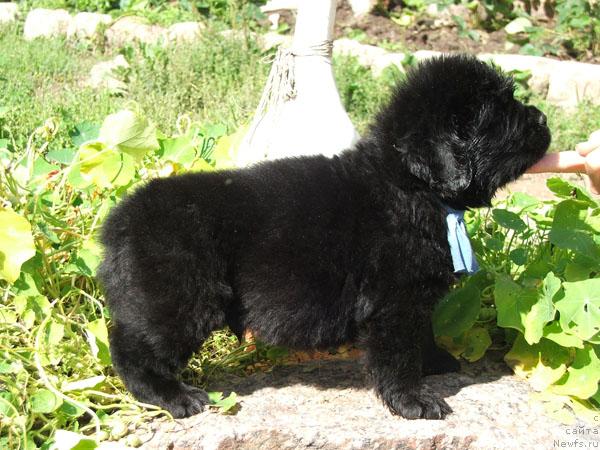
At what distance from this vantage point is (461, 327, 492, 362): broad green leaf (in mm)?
3842

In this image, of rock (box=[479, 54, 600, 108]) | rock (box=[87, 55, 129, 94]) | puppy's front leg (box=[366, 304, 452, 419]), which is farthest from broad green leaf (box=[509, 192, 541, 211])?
rock (box=[87, 55, 129, 94])

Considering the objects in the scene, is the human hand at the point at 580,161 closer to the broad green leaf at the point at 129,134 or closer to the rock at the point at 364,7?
the broad green leaf at the point at 129,134

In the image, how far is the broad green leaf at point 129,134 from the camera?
3.86 m

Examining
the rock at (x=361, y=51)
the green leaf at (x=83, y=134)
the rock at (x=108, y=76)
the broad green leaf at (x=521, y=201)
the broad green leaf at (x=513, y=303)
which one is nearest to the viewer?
the broad green leaf at (x=513, y=303)

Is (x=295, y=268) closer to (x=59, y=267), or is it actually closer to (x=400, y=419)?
(x=400, y=419)

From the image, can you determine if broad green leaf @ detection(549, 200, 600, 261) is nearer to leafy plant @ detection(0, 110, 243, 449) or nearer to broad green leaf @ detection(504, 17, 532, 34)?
leafy plant @ detection(0, 110, 243, 449)

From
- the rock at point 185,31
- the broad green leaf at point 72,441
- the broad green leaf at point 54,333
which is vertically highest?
the rock at point 185,31

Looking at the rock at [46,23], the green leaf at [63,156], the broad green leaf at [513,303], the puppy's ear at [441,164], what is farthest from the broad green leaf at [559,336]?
the rock at [46,23]

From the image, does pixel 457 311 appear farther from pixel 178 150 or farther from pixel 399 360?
pixel 178 150

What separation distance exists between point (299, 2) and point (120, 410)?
236cm

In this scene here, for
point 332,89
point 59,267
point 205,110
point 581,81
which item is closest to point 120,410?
point 59,267

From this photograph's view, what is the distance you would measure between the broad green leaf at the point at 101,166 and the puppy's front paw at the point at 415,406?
167 centimetres

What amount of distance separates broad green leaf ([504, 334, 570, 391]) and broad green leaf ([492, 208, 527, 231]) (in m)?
0.54

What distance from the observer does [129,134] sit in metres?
3.88
